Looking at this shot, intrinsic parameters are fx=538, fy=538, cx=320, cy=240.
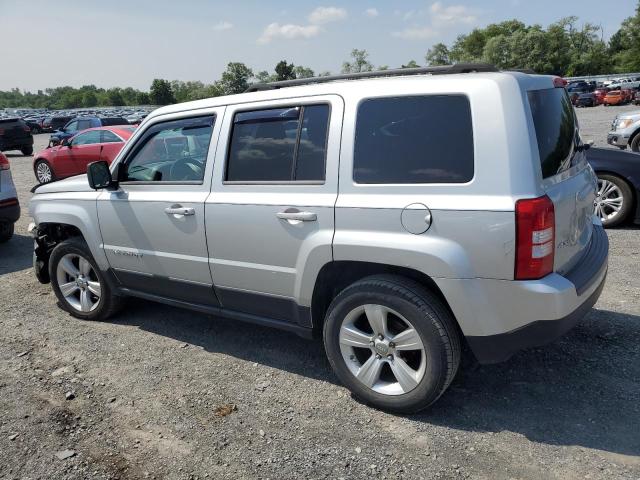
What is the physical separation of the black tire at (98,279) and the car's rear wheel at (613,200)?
18.8 ft

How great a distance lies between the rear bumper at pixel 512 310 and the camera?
271 cm

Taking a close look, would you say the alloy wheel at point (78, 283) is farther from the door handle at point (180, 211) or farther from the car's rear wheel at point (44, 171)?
the car's rear wheel at point (44, 171)

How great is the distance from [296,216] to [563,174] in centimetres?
154

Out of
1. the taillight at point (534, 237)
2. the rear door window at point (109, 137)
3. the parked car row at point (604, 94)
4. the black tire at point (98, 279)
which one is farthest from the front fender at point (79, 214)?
the parked car row at point (604, 94)

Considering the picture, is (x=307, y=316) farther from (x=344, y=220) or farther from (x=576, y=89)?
(x=576, y=89)

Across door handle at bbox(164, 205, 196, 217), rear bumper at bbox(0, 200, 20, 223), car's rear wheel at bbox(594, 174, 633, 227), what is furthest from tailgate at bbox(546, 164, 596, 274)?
rear bumper at bbox(0, 200, 20, 223)

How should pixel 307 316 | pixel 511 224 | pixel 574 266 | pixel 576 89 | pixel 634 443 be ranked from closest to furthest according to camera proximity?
pixel 511 224, pixel 634 443, pixel 574 266, pixel 307 316, pixel 576 89

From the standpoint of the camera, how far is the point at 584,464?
269cm

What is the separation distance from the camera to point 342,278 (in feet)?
11.1

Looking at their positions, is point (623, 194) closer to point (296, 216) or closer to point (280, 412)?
point (296, 216)

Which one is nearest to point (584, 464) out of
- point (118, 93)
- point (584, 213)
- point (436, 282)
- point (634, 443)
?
point (634, 443)

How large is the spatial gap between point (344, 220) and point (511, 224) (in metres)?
0.93

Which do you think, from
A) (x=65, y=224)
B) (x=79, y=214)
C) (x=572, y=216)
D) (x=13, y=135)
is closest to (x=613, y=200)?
(x=572, y=216)

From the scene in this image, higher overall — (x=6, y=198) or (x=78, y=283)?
(x=6, y=198)
